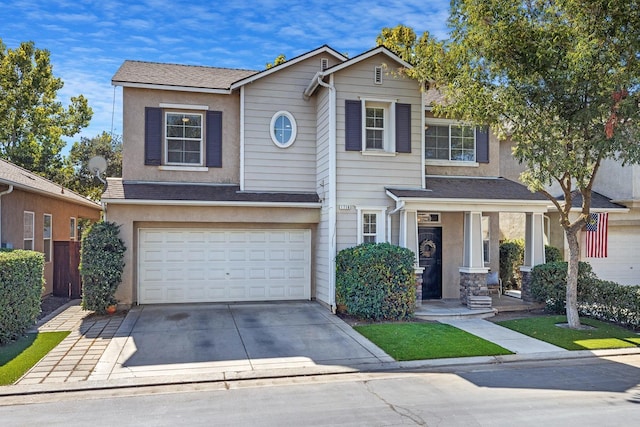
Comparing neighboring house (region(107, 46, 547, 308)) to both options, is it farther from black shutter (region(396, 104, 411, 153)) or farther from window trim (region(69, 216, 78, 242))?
window trim (region(69, 216, 78, 242))

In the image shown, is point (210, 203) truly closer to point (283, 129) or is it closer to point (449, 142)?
point (283, 129)

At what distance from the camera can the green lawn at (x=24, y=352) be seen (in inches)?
311

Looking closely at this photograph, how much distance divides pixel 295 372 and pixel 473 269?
274 inches

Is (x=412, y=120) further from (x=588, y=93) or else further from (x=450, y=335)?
(x=450, y=335)

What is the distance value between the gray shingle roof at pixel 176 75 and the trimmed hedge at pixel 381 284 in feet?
21.3

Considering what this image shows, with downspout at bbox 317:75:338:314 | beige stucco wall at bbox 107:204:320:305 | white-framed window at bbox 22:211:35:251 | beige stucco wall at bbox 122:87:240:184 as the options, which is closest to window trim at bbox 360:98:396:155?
downspout at bbox 317:75:338:314

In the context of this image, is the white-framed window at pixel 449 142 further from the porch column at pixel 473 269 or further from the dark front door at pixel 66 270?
the dark front door at pixel 66 270

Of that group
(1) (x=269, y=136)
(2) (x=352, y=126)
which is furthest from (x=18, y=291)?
(2) (x=352, y=126)

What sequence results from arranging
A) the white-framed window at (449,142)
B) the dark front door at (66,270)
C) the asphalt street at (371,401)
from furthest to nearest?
the dark front door at (66,270)
the white-framed window at (449,142)
the asphalt street at (371,401)

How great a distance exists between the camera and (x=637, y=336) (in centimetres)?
1084

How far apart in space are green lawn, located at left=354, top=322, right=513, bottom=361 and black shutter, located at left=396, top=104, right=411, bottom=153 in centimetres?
490

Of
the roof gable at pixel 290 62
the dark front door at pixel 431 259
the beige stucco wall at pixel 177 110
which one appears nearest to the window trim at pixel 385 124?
the roof gable at pixel 290 62

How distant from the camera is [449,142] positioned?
15344 millimetres

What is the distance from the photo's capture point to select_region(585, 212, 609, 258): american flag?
13469 mm
